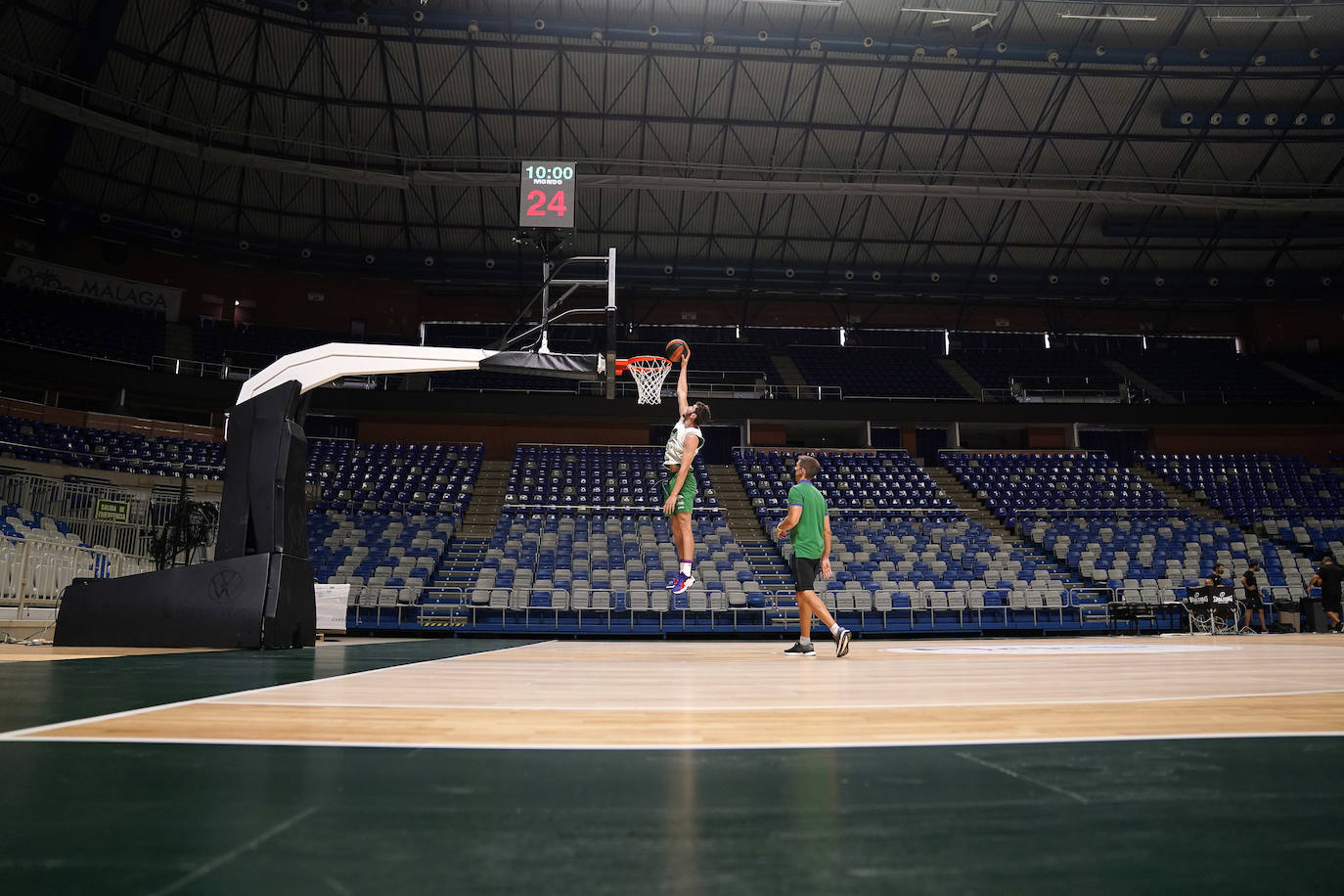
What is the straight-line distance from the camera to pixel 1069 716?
6.92ft

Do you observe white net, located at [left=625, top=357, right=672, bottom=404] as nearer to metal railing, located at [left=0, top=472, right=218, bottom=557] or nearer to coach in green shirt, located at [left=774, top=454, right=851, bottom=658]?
coach in green shirt, located at [left=774, top=454, right=851, bottom=658]

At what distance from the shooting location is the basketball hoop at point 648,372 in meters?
11.0

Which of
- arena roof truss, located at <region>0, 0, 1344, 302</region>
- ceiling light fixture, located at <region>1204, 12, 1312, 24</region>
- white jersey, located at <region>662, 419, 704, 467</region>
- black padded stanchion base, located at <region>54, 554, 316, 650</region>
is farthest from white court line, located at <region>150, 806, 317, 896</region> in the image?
ceiling light fixture, located at <region>1204, 12, 1312, 24</region>

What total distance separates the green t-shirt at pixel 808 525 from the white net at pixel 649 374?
512 centimetres

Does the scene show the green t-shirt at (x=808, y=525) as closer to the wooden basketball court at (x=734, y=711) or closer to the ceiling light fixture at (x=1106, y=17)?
the wooden basketball court at (x=734, y=711)

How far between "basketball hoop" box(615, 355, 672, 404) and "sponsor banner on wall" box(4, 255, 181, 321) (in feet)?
60.8

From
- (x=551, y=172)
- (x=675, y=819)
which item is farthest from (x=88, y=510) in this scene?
(x=675, y=819)

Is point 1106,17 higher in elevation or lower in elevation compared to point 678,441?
higher

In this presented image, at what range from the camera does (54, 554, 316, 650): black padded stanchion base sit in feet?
18.6

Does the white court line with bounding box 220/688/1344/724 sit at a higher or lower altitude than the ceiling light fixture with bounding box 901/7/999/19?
lower

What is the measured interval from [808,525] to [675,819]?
15.8ft

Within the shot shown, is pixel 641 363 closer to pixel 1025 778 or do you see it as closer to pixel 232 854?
pixel 1025 778

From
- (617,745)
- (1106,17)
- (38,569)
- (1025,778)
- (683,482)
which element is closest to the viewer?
(1025,778)

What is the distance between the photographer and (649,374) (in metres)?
11.8
